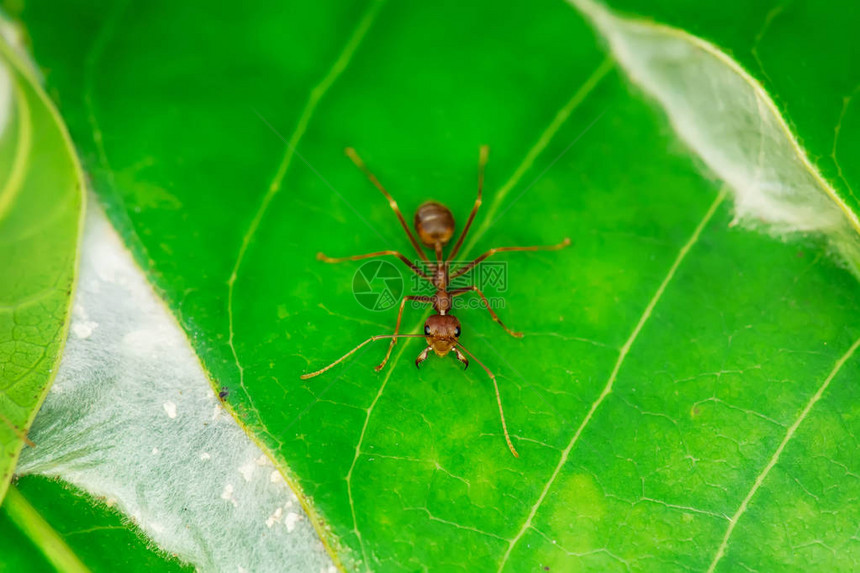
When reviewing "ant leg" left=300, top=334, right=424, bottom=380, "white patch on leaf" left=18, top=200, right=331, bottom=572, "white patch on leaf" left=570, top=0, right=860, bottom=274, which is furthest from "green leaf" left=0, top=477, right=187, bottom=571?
"white patch on leaf" left=570, top=0, right=860, bottom=274

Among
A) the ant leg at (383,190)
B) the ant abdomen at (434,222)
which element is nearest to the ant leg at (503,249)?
the ant abdomen at (434,222)

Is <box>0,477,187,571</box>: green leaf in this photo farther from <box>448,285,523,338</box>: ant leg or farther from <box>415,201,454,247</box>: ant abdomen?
<box>415,201,454,247</box>: ant abdomen

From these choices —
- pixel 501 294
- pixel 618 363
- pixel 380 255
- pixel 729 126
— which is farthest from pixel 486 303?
pixel 729 126

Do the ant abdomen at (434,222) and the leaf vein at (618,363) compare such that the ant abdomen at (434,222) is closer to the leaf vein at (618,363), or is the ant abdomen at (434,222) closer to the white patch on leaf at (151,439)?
the leaf vein at (618,363)

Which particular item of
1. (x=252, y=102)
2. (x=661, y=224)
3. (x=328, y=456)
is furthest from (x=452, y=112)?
(x=328, y=456)

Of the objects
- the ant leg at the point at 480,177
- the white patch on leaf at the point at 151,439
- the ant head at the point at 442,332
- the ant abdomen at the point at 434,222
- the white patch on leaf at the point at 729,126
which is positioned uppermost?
the white patch on leaf at the point at 729,126

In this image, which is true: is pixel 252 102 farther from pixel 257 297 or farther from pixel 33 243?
pixel 33 243

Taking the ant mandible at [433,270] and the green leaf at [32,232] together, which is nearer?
the green leaf at [32,232]
